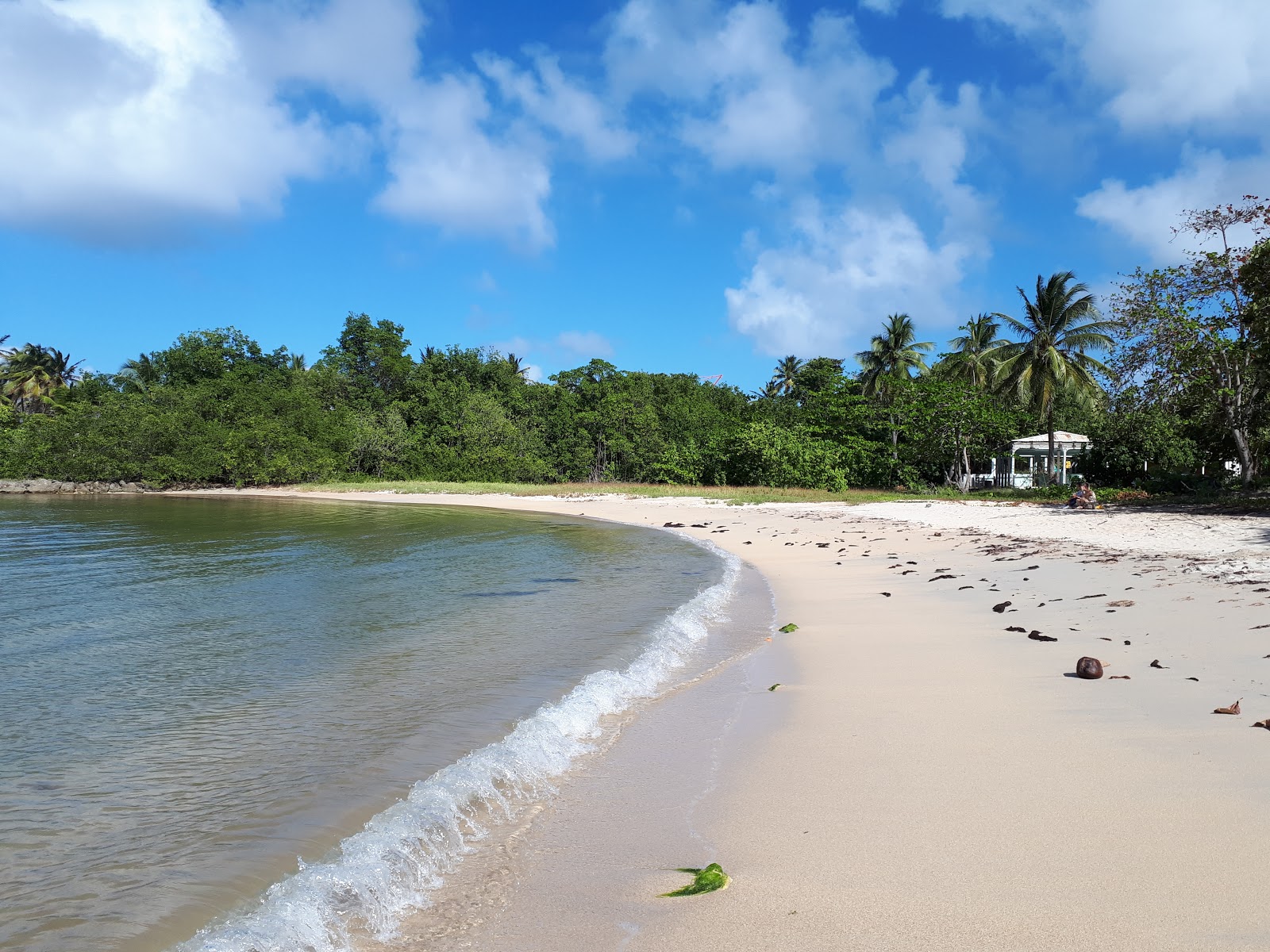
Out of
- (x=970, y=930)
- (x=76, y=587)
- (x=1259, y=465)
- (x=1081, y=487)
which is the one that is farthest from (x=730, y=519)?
(x=970, y=930)

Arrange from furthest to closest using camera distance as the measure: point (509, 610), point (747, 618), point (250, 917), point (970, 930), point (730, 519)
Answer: point (730, 519), point (509, 610), point (747, 618), point (250, 917), point (970, 930)

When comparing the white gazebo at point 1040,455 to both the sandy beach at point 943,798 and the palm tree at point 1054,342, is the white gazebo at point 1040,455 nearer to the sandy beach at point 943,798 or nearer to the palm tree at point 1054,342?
the palm tree at point 1054,342

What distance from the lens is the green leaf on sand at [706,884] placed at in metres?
2.76

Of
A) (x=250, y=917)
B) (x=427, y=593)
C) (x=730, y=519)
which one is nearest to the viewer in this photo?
(x=250, y=917)

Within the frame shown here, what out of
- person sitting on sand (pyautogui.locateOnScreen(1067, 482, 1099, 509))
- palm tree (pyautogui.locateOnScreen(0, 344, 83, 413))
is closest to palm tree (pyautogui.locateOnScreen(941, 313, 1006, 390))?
person sitting on sand (pyautogui.locateOnScreen(1067, 482, 1099, 509))

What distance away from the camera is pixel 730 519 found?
914 inches

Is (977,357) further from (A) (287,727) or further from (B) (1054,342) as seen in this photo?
(A) (287,727)

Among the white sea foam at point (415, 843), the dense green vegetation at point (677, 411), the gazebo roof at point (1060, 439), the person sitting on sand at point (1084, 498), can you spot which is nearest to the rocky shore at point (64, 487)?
the dense green vegetation at point (677, 411)

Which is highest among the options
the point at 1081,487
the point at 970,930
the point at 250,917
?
the point at 1081,487

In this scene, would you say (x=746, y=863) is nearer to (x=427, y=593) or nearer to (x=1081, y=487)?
(x=427, y=593)

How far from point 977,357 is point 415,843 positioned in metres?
40.8

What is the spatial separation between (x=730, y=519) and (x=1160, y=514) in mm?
10717

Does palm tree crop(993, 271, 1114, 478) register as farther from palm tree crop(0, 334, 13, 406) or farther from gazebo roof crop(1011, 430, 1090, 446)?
palm tree crop(0, 334, 13, 406)

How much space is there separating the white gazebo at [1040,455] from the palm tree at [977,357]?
3740 millimetres
